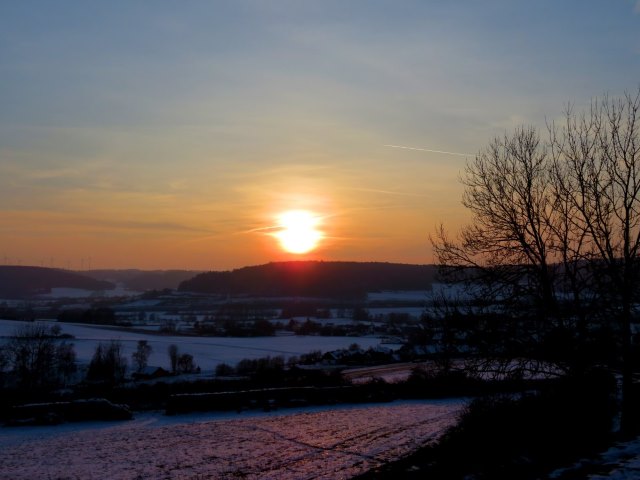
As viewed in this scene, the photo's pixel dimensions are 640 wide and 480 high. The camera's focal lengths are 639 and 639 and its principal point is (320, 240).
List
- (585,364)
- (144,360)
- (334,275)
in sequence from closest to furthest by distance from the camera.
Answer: (585,364) → (144,360) → (334,275)

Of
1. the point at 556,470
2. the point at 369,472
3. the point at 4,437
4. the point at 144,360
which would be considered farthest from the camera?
the point at 144,360

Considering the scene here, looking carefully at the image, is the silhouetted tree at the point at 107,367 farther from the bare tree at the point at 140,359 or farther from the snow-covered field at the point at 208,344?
the snow-covered field at the point at 208,344

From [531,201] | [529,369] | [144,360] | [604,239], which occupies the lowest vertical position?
[144,360]

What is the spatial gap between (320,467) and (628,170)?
39.3 feet

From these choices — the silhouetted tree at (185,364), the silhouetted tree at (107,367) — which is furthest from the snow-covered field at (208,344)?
the silhouetted tree at (107,367)

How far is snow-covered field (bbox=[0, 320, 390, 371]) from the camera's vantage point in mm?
78719

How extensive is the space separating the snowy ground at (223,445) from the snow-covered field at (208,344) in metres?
42.7

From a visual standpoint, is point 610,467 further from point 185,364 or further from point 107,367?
point 185,364

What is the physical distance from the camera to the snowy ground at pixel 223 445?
1753cm

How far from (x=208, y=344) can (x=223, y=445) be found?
77084mm

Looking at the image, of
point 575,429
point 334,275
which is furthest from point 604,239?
point 334,275

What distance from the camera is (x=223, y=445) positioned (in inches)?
853

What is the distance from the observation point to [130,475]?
1712 cm

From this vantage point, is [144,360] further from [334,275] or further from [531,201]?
[334,275]
